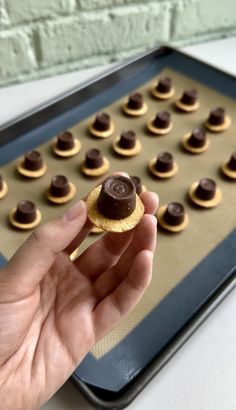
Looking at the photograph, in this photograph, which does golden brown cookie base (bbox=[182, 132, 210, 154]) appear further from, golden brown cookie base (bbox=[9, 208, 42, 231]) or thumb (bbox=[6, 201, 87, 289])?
thumb (bbox=[6, 201, 87, 289])

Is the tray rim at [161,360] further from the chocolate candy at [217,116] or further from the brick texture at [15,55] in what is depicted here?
the brick texture at [15,55]

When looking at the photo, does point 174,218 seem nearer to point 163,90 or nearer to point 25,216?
point 25,216

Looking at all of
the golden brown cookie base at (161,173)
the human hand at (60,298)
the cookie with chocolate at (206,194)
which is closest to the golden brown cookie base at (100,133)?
the golden brown cookie base at (161,173)

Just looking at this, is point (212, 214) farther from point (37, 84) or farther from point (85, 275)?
point (37, 84)

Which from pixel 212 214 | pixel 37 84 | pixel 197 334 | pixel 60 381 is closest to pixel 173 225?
pixel 212 214

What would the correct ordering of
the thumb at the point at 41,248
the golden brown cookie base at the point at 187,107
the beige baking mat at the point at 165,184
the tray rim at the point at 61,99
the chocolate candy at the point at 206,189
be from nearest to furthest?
1. the thumb at the point at 41,248
2. the beige baking mat at the point at 165,184
3. the chocolate candy at the point at 206,189
4. the tray rim at the point at 61,99
5. the golden brown cookie base at the point at 187,107

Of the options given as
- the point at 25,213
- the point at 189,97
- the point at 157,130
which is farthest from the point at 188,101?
the point at 25,213
